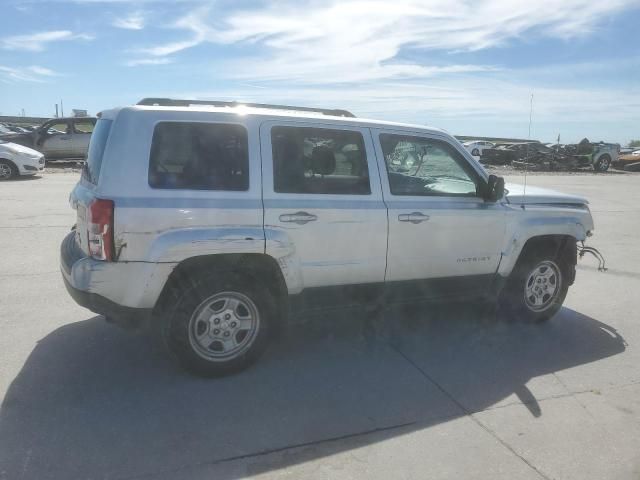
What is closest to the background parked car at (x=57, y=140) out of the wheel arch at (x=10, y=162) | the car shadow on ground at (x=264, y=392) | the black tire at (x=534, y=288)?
the wheel arch at (x=10, y=162)

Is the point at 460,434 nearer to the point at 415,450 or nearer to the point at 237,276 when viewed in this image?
the point at 415,450

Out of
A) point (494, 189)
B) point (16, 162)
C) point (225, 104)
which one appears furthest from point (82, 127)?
point (494, 189)

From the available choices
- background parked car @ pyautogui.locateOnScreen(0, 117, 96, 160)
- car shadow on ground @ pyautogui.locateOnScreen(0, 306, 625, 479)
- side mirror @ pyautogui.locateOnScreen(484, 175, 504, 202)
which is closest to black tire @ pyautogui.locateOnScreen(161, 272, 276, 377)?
car shadow on ground @ pyautogui.locateOnScreen(0, 306, 625, 479)

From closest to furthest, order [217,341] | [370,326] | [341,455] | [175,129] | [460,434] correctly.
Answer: [341,455] → [460,434] → [175,129] → [217,341] → [370,326]

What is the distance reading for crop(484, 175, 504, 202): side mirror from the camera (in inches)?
176

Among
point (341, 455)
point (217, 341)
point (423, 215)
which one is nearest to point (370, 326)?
point (423, 215)

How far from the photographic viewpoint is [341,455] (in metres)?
3.04

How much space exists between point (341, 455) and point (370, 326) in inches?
80.5

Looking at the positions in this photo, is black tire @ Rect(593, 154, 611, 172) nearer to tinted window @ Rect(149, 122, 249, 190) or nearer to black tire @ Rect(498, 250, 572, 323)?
black tire @ Rect(498, 250, 572, 323)

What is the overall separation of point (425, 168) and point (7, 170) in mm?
14048

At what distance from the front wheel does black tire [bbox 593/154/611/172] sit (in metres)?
30.2

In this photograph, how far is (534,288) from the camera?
204 inches

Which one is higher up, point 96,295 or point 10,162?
point 10,162

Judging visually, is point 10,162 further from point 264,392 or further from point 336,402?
point 336,402
